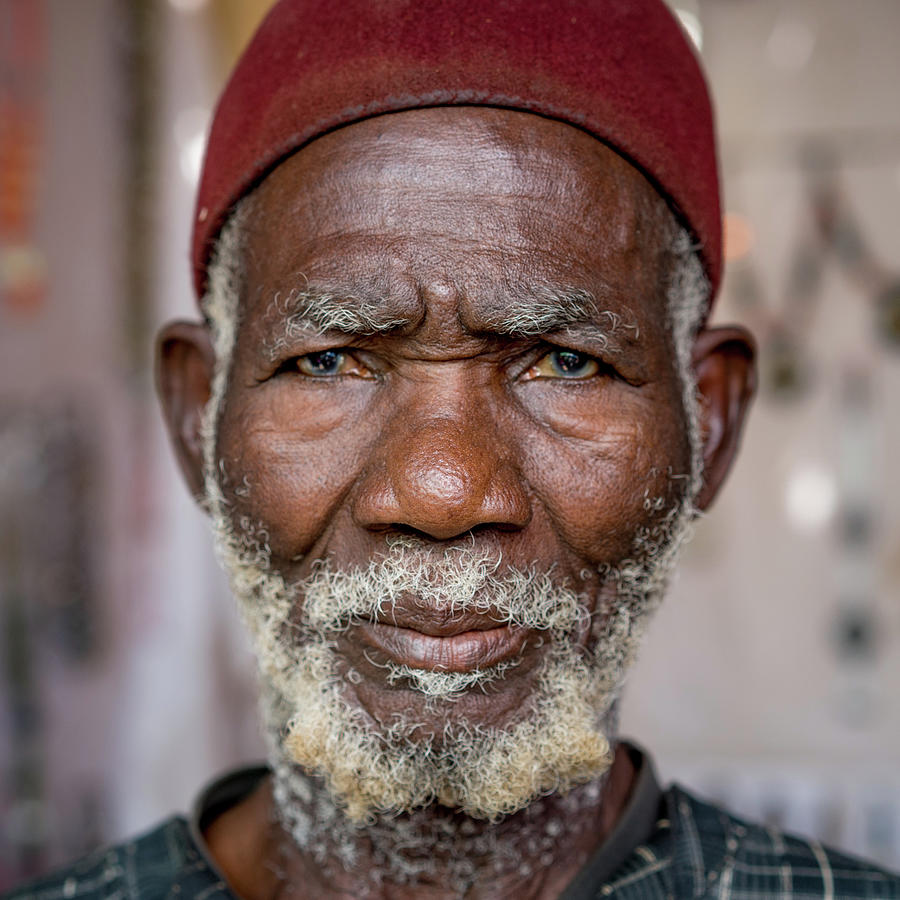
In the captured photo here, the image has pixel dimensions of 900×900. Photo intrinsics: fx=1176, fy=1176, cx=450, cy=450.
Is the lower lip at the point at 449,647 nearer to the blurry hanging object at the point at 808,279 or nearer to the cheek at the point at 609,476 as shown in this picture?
the cheek at the point at 609,476

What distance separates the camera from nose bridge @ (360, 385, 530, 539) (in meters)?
1.46

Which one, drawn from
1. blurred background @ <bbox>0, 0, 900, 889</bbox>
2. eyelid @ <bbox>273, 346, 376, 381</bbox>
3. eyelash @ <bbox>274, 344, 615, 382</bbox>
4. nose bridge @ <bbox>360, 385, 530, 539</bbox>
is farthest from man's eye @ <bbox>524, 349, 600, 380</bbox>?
blurred background @ <bbox>0, 0, 900, 889</bbox>

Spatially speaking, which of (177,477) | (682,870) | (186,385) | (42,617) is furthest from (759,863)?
(42,617)

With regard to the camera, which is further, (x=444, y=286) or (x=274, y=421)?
(x=274, y=421)

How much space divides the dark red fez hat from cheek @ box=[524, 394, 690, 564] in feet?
1.13

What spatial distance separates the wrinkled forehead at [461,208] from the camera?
5.17 feet

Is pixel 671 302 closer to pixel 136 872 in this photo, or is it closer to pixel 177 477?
pixel 136 872

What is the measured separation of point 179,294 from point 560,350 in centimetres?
200

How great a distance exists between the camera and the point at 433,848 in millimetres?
1704

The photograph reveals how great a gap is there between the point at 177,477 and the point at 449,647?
2.05m

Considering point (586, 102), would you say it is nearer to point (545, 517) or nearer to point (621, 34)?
point (621, 34)

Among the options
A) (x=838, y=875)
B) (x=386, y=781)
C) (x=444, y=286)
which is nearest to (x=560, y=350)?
(x=444, y=286)

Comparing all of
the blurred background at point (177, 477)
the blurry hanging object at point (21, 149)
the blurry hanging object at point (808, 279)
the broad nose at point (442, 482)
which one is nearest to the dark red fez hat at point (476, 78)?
the broad nose at point (442, 482)

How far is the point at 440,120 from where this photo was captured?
1613mm
